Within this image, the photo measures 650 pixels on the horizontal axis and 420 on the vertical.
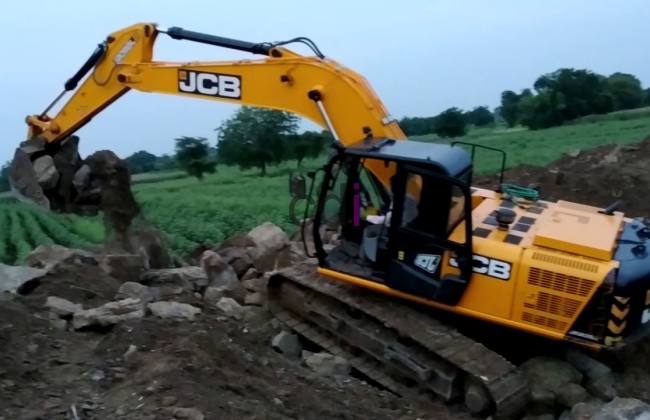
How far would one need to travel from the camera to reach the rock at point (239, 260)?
9719 mm

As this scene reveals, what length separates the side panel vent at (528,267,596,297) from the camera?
6445 millimetres

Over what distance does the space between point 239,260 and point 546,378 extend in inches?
163

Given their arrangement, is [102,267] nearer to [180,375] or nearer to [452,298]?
[180,375]

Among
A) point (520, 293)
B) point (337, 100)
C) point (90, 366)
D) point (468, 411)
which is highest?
point (337, 100)

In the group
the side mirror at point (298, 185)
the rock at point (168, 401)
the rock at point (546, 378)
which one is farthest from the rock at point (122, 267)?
the rock at point (546, 378)

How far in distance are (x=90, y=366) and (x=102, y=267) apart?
2.39m

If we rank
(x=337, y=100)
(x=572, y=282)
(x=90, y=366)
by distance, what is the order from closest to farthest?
(x=90, y=366) < (x=572, y=282) < (x=337, y=100)

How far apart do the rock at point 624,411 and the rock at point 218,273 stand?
412 centimetres

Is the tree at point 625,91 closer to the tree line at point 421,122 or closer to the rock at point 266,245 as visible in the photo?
the tree line at point 421,122

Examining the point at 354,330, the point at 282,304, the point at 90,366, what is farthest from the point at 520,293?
the point at 90,366

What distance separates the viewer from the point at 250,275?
373 inches

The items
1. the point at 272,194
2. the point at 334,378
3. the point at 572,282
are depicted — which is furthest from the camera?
the point at 272,194

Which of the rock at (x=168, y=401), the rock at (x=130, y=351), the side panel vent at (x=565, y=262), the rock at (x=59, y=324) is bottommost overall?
the rock at (x=168, y=401)

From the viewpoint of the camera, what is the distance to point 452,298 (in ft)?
22.1
